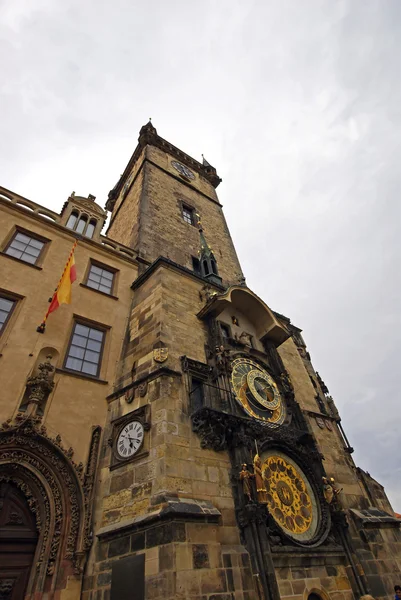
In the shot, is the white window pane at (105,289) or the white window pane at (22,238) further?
the white window pane at (105,289)

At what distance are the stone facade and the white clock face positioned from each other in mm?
47

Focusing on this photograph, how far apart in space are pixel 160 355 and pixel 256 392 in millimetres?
3065

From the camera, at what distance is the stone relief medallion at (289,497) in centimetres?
754

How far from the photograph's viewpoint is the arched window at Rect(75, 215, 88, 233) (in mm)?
12872

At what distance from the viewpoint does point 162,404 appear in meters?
7.41

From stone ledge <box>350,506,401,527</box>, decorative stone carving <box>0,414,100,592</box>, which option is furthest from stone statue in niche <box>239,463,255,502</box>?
stone ledge <box>350,506,401,527</box>

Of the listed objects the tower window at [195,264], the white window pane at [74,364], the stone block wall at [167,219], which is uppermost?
the stone block wall at [167,219]

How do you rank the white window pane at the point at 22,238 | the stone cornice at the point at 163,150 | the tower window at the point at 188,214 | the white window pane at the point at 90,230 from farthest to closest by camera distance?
the stone cornice at the point at 163,150
the tower window at the point at 188,214
the white window pane at the point at 90,230
the white window pane at the point at 22,238

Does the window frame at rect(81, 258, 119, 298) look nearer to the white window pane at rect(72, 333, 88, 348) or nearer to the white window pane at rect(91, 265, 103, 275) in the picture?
the white window pane at rect(91, 265, 103, 275)

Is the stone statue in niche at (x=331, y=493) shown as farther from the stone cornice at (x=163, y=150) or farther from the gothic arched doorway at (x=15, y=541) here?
the stone cornice at (x=163, y=150)

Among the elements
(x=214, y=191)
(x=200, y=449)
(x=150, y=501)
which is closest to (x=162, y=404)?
(x=200, y=449)

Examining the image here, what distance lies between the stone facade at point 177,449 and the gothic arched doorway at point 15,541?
0.61 ft

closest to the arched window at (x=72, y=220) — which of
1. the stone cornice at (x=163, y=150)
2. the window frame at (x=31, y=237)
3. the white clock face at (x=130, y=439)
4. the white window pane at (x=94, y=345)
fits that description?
the window frame at (x=31, y=237)

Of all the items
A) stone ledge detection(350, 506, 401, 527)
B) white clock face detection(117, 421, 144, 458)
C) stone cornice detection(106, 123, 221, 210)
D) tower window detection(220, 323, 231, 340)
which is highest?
stone cornice detection(106, 123, 221, 210)
